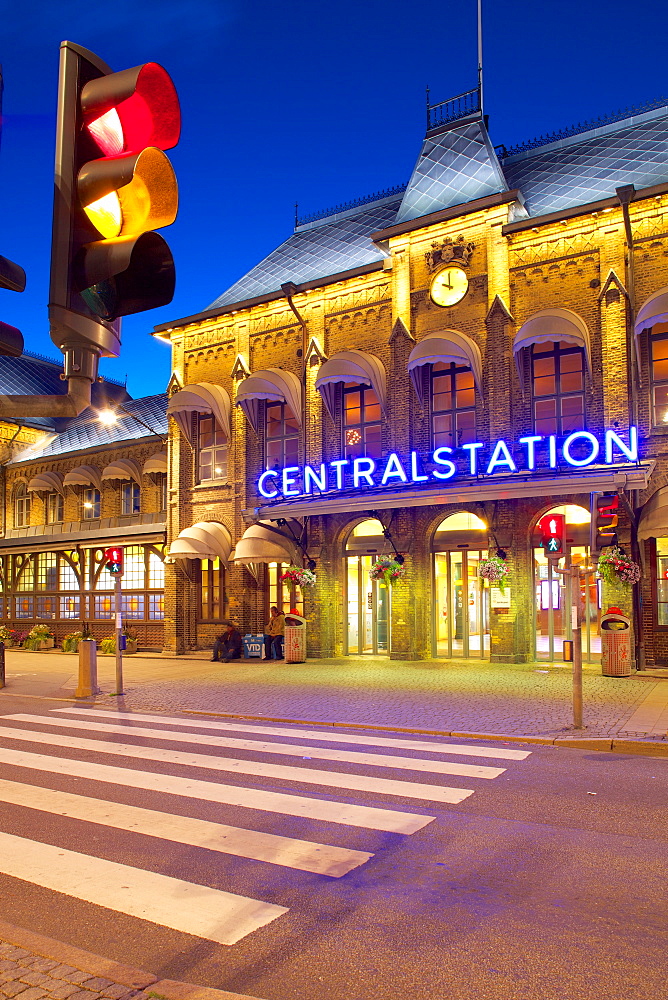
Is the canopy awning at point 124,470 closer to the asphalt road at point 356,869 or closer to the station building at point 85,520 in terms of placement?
the station building at point 85,520

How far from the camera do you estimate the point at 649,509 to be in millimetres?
16688

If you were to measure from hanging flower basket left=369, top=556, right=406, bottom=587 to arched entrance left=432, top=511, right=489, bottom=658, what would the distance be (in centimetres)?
98

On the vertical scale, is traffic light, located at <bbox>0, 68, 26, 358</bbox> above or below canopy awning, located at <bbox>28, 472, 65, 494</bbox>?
below

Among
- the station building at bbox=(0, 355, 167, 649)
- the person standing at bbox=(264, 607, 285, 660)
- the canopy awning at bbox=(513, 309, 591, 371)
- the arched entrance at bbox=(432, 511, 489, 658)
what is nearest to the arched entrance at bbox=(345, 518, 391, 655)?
the arched entrance at bbox=(432, 511, 489, 658)

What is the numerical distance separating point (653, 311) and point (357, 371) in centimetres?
742

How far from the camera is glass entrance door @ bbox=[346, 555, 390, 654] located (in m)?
21.5

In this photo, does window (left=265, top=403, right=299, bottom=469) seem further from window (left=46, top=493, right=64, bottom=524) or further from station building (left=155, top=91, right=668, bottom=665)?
window (left=46, top=493, right=64, bottom=524)

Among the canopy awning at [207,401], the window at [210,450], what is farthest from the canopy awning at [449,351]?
the window at [210,450]

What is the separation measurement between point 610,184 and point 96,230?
66.3ft

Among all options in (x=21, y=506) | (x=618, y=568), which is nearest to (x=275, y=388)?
(x=618, y=568)

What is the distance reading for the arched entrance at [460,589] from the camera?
19828 mm

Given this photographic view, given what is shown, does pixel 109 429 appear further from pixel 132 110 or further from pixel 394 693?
pixel 132 110

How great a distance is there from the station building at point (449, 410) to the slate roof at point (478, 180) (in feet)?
0.26

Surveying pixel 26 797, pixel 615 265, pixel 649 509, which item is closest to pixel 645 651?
pixel 649 509
